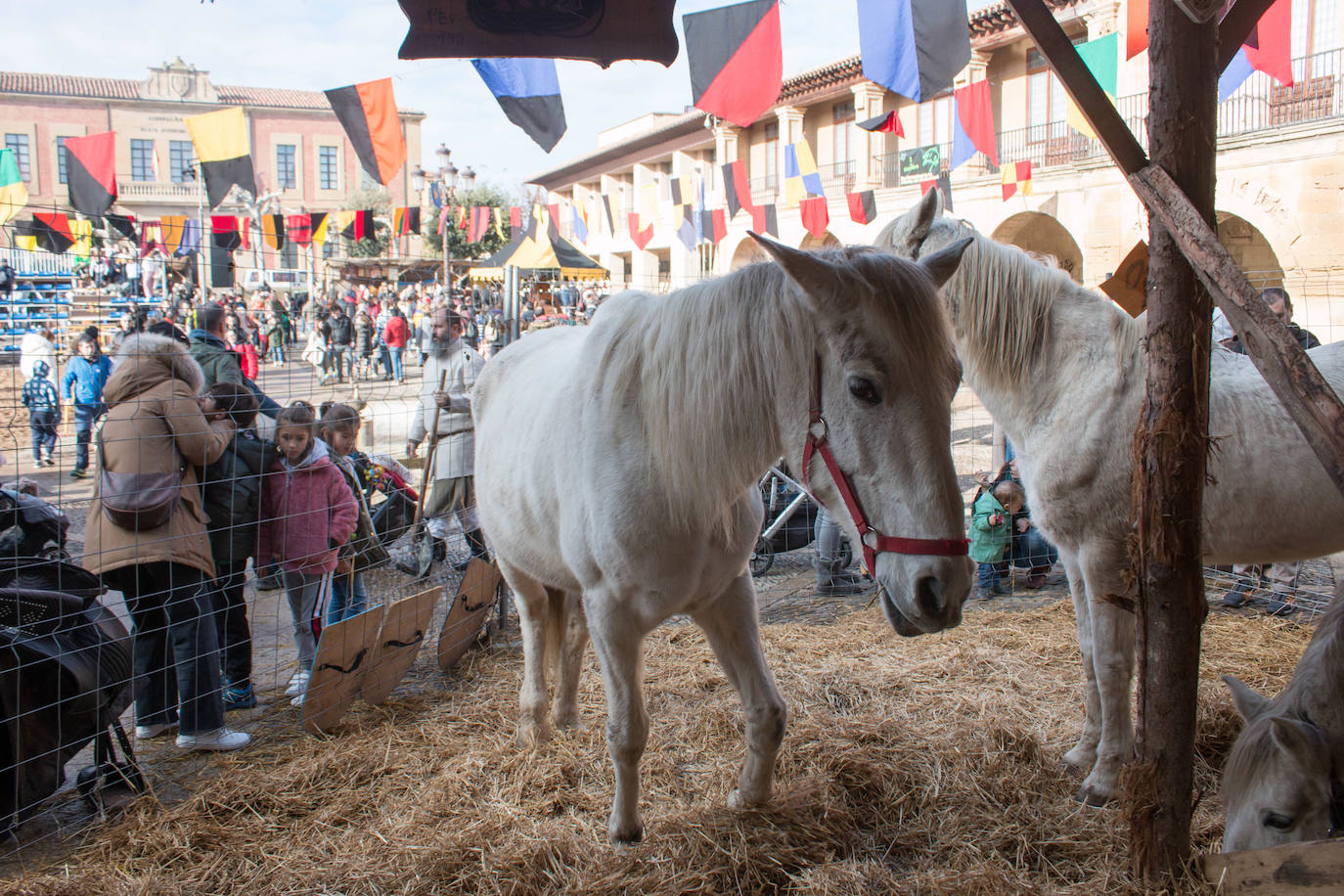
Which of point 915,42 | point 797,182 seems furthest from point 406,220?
point 915,42

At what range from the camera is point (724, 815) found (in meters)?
2.59

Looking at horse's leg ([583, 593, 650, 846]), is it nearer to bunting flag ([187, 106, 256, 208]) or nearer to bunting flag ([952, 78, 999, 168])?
bunting flag ([187, 106, 256, 208])

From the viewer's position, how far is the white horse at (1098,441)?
2.76m

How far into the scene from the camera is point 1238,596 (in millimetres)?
5051

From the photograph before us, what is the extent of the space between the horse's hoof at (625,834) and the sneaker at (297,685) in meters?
2.10

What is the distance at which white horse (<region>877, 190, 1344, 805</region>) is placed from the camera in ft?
9.07

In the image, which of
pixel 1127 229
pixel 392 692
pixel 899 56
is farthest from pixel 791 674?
pixel 1127 229

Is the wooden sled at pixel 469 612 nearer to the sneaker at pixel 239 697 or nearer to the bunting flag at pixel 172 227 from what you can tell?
the sneaker at pixel 239 697

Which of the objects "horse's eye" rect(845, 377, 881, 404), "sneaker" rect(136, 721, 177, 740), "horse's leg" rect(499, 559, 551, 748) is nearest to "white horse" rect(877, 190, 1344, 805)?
"horse's eye" rect(845, 377, 881, 404)

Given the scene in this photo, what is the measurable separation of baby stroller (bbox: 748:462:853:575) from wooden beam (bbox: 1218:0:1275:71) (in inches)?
162

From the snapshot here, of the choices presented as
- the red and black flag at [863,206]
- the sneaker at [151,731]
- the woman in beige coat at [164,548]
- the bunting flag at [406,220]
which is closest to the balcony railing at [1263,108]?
the red and black flag at [863,206]

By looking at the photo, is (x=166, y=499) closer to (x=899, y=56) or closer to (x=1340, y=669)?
(x=1340, y=669)

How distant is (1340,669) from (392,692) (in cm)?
369

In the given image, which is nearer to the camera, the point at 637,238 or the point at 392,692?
the point at 392,692
